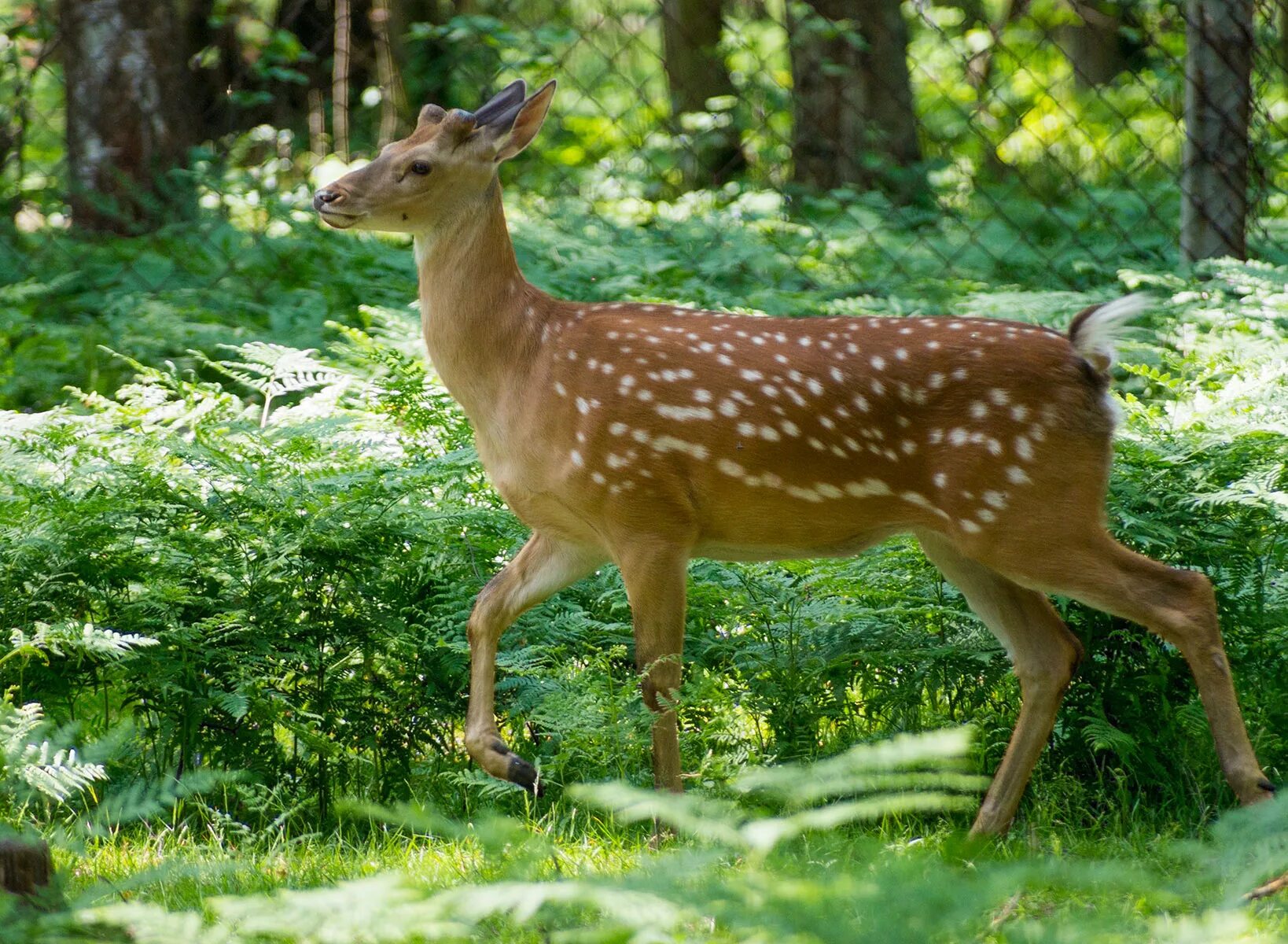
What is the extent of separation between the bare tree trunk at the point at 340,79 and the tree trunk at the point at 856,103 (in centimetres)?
382

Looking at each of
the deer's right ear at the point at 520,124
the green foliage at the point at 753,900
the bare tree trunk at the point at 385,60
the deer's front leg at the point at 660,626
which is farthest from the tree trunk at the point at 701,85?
the green foliage at the point at 753,900

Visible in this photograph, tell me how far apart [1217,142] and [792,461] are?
544 cm

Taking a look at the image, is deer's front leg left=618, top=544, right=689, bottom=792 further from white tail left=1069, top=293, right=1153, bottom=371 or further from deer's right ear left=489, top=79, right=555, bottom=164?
deer's right ear left=489, top=79, right=555, bottom=164

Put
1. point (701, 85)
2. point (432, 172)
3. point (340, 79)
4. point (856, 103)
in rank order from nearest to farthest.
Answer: point (432, 172) → point (340, 79) → point (856, 103) → point (701, 85)

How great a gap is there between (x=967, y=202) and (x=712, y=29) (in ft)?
11.8

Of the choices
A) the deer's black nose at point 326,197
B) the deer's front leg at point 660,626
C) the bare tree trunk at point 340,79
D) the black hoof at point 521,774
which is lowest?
the black hoof at point 521,774

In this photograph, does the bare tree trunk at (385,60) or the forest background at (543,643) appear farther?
the bare tree trunk at (385,60)

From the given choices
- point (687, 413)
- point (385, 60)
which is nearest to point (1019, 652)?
point (687, 413)

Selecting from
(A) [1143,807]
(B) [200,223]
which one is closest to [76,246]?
(B) [200,223]

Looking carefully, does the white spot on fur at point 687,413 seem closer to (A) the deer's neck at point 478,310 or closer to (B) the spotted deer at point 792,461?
(B) the spotted deer at point 792,461

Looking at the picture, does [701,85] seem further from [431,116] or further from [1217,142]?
[431,116]

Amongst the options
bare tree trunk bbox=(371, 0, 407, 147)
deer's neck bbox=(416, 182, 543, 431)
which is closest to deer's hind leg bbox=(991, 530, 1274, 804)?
deer's neck bbox=(416, 182, 543, 431)

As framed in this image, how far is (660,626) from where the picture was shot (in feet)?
15.4

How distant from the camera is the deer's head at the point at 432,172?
4.96 meters
